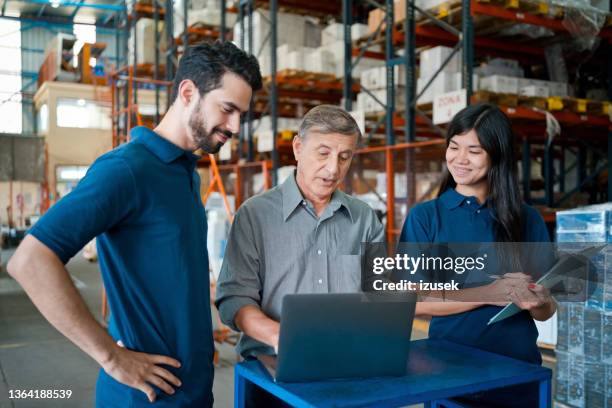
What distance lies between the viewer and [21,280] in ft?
4.68

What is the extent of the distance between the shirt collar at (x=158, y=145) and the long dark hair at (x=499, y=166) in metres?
1.11

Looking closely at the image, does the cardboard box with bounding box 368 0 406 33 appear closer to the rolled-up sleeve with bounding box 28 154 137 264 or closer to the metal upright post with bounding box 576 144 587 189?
the metal upright post with bounding box 576 144 587 189

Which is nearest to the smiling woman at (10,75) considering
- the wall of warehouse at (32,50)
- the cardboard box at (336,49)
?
the wall of warehouse at (32,50)

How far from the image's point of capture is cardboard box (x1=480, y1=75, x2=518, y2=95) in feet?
21.2

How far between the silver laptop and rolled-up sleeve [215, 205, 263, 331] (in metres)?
0.28

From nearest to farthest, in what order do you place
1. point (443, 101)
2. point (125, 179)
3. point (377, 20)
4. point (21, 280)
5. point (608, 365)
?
1. point (21, 280)
2. point (125, 179)
3. point (608, 365)
4. point (443, 101)
5. point (377, 20)

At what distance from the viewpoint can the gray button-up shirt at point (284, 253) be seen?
76.2 inches

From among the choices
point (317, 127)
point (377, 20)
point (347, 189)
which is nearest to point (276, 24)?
point (377, 20)

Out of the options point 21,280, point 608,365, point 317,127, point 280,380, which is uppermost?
point 317,127

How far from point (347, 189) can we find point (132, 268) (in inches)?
240

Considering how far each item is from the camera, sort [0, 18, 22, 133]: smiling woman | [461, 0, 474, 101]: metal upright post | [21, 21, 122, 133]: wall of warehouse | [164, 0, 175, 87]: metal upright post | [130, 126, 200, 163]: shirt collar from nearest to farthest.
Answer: [130, 126, 200, 163]: shirt collar, [461, 0, 474, 101]: metal upright post, [164, 0, 175, 87]: metal upright post, [0, 18, 22, 133]: smiling woman, [21, 21, 122, 133]: wall of warehouse

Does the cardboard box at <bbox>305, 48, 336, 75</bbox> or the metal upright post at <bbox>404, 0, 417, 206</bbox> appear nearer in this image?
the metal upright post at <bbox>404, 0, 417, 206</bbox>

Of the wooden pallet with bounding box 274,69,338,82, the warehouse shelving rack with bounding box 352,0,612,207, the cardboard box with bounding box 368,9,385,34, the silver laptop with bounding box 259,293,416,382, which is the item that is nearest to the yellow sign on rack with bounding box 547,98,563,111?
the warehouse shelving rack with bounding box 352,0,612,207

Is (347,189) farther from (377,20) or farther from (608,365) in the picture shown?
(608,365)
